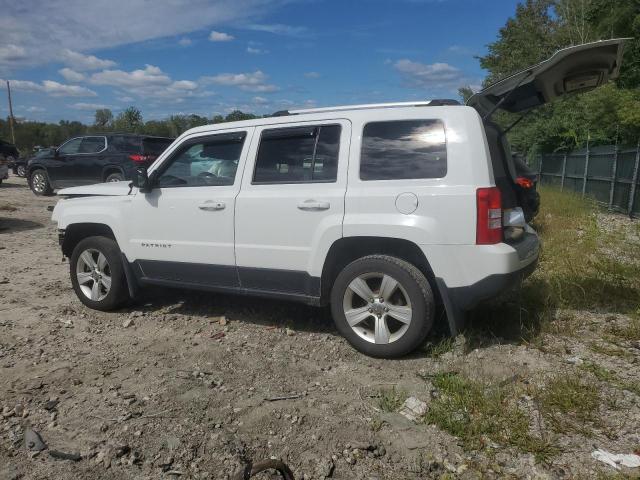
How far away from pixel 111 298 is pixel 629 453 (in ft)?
14.9

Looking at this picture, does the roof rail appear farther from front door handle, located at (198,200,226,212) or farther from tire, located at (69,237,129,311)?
tire, located at (69,237,129,311)

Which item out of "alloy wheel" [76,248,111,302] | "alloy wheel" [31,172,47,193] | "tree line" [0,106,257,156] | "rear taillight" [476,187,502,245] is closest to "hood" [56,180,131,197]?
"alloy wheel" [76,248,111,302]

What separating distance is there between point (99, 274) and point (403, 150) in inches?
132

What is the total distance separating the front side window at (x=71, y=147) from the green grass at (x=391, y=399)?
13464 mm

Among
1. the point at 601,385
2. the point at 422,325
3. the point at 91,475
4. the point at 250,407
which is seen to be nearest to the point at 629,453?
the point at 601,385

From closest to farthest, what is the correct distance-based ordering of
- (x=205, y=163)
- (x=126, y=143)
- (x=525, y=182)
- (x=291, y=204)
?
(x=291, y=204) → (x=205, y=163) → (x=525, y=182) → (x=126, y=143)

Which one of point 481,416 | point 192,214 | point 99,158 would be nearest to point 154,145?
point 99,158

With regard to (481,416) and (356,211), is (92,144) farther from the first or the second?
(481,416)

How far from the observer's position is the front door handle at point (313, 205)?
427 cm

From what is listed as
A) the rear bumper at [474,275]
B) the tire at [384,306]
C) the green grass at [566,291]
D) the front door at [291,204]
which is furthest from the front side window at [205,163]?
the green grass at [566,291]

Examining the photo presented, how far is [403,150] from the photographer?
413 cm

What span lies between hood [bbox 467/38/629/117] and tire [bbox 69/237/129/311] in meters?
3.69

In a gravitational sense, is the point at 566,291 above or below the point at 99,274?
below

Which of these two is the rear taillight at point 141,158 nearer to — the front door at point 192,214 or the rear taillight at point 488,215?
the front door at point 192,214
